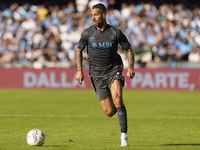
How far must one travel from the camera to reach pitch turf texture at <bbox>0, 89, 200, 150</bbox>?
→ 289 inches

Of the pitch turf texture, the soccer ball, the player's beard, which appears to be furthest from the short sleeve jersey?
the soccer ball

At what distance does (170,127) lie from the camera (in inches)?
381

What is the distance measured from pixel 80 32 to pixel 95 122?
13359 mm

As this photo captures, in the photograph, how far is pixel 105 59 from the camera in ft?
24.0

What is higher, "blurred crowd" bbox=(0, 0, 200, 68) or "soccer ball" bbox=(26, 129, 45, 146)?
"blurred crowd" bbox=(0, 0, 200, 68)

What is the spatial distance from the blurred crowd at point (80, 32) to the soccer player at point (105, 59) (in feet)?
43.9

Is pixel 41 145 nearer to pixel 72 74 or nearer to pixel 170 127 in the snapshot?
pixel 170 127

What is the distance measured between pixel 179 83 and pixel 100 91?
1385 centimetres

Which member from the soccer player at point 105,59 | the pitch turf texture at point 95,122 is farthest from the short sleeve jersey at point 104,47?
the pitch turf texture at point 95,122

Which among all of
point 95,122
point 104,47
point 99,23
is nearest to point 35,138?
point 104,47

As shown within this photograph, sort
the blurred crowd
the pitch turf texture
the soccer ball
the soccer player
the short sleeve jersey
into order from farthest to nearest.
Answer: the blurred crowd → the pitch turf texture → the short sleeve jersey → the soccer player → the soccer ball

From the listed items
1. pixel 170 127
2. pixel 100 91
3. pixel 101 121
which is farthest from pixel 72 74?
pixel 100 91

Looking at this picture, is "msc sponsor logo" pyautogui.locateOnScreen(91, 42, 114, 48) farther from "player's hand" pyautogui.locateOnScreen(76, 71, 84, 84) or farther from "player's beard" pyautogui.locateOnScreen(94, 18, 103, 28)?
"player's hand" pyautogui.locateOnScreen(76, 71, 84, 84)

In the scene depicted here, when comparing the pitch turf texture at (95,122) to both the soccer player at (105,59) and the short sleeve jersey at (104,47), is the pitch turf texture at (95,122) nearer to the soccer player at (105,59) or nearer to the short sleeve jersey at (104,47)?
the soccer player at (105,59)
